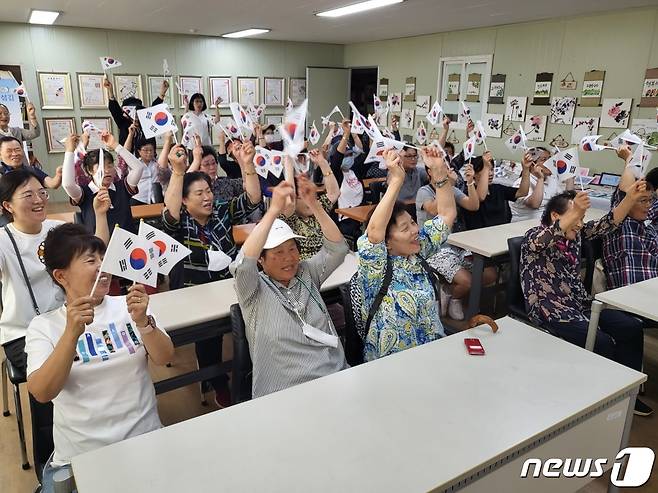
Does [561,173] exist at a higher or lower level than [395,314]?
higher

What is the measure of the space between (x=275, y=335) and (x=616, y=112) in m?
5.31

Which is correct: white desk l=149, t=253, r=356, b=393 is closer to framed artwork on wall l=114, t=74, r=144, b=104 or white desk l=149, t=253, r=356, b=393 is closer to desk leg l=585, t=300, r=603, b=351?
desk leg l=585, t=300, r=603, b=351

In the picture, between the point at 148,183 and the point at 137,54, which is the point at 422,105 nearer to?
the point at 137,54

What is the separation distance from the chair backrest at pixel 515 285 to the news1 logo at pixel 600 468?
0.90 m

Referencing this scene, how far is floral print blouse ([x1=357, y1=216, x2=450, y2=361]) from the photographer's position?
196cm

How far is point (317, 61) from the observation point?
9773 millimetres

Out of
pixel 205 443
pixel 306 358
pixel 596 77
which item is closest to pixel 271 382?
pixel 306 358

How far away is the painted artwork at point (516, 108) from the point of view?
6.36 metres

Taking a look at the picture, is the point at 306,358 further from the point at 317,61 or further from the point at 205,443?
the point at 317,61

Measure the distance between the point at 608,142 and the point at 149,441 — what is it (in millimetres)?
5758

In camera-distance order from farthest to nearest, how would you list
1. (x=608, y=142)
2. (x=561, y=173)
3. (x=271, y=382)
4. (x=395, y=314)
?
1. (x=608, y=142)
2. (x=561, y=173)
3. (x=395, y=314)
4. (x=271, y=382)

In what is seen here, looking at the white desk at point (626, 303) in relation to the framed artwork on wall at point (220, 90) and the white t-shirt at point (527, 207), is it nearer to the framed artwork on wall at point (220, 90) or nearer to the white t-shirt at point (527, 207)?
the white t-shirt at point (527, 207)

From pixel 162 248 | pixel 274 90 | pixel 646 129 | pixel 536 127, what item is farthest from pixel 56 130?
pixel 646 129

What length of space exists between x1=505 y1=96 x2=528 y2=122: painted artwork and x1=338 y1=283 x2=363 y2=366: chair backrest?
5279mm
